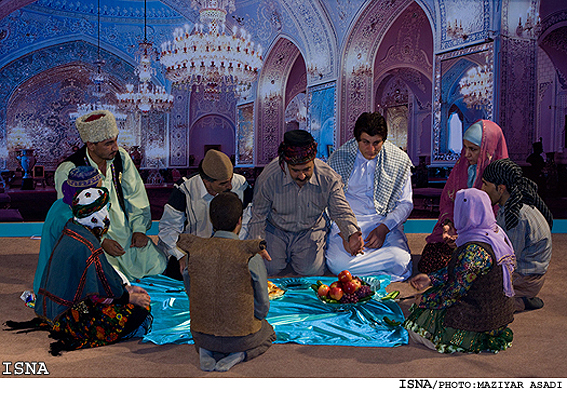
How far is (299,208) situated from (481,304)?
5.58ft

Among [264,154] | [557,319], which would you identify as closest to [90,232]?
[557,319]

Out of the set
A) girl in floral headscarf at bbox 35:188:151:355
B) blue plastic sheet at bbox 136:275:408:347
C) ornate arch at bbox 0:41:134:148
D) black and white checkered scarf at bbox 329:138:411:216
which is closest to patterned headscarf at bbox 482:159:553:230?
blue plastic sheet at bbox 136:275:408:347

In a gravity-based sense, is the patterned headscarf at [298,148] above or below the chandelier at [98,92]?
below

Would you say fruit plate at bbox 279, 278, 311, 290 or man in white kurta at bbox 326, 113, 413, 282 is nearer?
fruit plate at bbox 279, 278, 311, 290

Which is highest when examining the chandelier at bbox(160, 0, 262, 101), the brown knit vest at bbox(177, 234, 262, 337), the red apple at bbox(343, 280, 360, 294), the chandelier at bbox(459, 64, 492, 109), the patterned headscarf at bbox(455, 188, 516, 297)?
the chandelier at bbox(160, 0, 262, 101)

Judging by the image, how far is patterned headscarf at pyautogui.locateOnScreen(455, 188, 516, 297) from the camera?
2182mm

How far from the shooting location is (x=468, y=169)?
3625 mm

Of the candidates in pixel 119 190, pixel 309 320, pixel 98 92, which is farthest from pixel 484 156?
pixel 98 92

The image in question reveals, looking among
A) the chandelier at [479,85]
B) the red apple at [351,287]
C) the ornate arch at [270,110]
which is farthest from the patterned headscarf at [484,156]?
the ornate arch at [270,110]

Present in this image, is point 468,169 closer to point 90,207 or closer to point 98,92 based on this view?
point 90,207

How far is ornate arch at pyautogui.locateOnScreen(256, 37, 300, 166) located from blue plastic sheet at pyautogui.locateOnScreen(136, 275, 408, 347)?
830 centimetres

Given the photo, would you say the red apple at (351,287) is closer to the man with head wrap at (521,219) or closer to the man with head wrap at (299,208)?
→ the man with head wrap at (299,208)

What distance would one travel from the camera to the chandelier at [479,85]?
6.75 metres

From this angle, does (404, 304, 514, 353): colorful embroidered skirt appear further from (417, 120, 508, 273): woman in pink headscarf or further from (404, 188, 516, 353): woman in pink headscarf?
(417, 120, 508, 273): woman in pink headscarf
